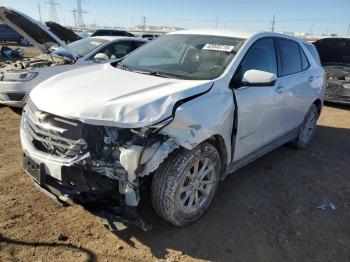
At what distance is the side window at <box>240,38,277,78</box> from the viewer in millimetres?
3873

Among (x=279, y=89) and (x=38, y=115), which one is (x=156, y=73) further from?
(x=279, y=89)

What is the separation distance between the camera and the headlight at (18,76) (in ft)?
21.8

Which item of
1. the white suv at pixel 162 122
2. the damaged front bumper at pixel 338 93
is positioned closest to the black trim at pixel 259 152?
the white suv at pixel 162 122

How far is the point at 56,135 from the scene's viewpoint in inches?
115

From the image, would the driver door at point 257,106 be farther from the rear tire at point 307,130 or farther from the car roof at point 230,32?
the rear tire at point 307,130

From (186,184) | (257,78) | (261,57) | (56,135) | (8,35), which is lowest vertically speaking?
(8,35)

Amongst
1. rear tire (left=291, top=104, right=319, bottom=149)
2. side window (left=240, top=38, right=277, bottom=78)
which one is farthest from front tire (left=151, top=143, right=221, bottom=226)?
rear tire (left=291, top=104, right=319, bottom=149)

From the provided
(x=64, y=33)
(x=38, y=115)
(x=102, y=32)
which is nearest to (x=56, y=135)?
(x=38, y=115)

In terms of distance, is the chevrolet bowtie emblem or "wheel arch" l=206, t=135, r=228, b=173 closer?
the chevrolet bowtie emblem

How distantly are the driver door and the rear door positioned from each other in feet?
0.62

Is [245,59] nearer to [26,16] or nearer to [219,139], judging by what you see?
[219,139]

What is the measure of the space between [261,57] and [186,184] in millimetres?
1855

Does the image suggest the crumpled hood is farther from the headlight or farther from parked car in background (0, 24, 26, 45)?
parked car in background (0, 24, 26, 45)

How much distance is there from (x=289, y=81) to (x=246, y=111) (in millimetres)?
1329
